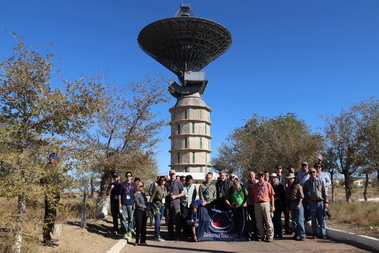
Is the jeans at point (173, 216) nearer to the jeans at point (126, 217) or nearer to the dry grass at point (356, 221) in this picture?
the jeans at point (126, 217)

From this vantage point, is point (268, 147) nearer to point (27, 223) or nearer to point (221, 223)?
point (221, 223)

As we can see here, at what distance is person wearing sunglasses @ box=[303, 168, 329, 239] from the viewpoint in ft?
29.1

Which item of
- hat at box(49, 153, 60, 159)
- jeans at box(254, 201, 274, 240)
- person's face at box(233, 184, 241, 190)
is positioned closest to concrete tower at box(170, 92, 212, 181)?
person's face at box(233, 184, 241, 190)

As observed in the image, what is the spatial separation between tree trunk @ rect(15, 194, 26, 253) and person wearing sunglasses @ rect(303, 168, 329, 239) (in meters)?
7.31

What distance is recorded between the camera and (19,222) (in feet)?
18.0

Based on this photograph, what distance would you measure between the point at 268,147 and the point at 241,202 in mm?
22053

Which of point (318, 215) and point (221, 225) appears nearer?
point (318, 215)

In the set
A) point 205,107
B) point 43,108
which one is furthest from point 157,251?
point 205,107

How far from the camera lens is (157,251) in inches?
307

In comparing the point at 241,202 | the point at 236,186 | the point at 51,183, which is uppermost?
the point at 51,183

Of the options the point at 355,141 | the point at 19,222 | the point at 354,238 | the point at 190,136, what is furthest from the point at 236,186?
the point at 190,136

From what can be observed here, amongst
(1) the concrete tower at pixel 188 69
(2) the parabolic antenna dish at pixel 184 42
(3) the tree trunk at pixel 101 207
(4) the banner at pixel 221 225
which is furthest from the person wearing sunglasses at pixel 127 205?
(2) the parabolic antenna dish at pixel 184 42

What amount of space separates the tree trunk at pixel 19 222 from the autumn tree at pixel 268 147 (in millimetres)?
22298

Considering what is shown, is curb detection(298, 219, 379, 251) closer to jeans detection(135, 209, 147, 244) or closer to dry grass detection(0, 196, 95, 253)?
jeans detection(135, 209, 147, 244)
